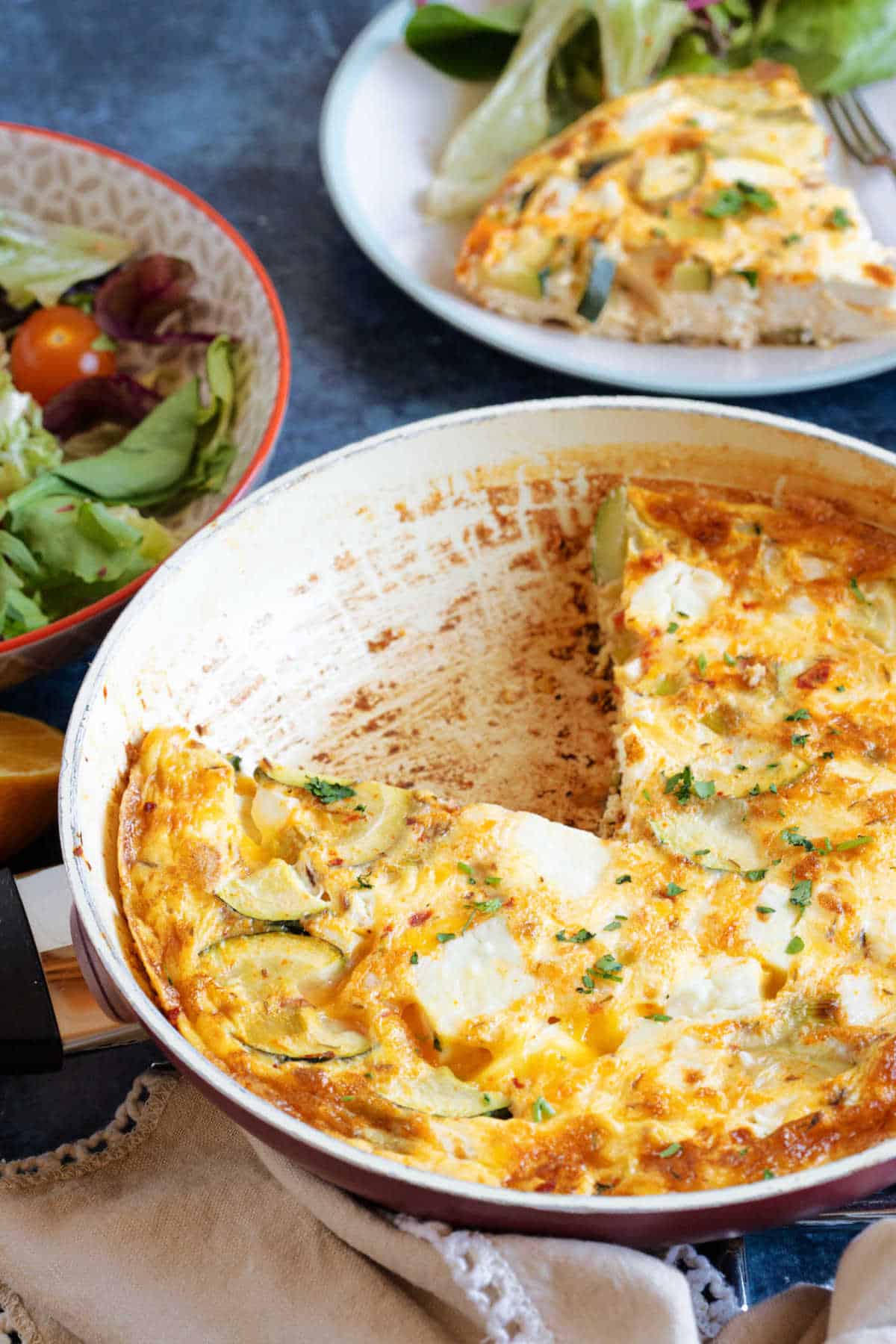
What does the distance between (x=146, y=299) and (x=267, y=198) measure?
95 cm

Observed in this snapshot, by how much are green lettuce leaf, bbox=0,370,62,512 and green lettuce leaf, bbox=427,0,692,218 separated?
4.66 feet

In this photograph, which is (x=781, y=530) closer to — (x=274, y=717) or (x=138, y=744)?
(x=274, y=717)

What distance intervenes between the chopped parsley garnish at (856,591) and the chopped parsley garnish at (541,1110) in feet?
3.98

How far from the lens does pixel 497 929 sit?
2.18 meters

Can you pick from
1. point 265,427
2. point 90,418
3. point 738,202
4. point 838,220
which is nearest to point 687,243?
point 738,202

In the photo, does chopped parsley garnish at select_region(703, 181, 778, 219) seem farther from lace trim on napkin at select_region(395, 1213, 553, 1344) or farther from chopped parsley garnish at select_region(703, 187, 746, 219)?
lace trim on napkin at select_region(395, 1213, 553, 1344)

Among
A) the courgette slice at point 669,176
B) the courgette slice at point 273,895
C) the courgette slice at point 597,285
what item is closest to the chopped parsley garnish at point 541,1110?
the courgette slice at point 273,895

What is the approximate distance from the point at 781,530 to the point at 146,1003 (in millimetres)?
1588

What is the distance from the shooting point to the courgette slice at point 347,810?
2346 mm

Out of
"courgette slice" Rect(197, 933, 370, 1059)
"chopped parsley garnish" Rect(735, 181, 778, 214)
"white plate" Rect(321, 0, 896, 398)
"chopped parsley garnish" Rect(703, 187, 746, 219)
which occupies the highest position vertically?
"chopped parsley garnish" Rect(735, 181, 778, 214)

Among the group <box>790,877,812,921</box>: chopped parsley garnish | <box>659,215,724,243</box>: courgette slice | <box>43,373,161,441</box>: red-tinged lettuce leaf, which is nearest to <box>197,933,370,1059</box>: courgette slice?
<box>790,877,812,921</box>: chopped parsley garnish

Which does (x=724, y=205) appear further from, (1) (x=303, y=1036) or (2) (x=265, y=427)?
(1) (x=303, y=1036)

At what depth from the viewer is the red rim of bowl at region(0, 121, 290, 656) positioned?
9.05 ft

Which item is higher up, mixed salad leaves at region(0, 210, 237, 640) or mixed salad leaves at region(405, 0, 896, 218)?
mixed salad leaves at region(405, 0, 896, 218)
